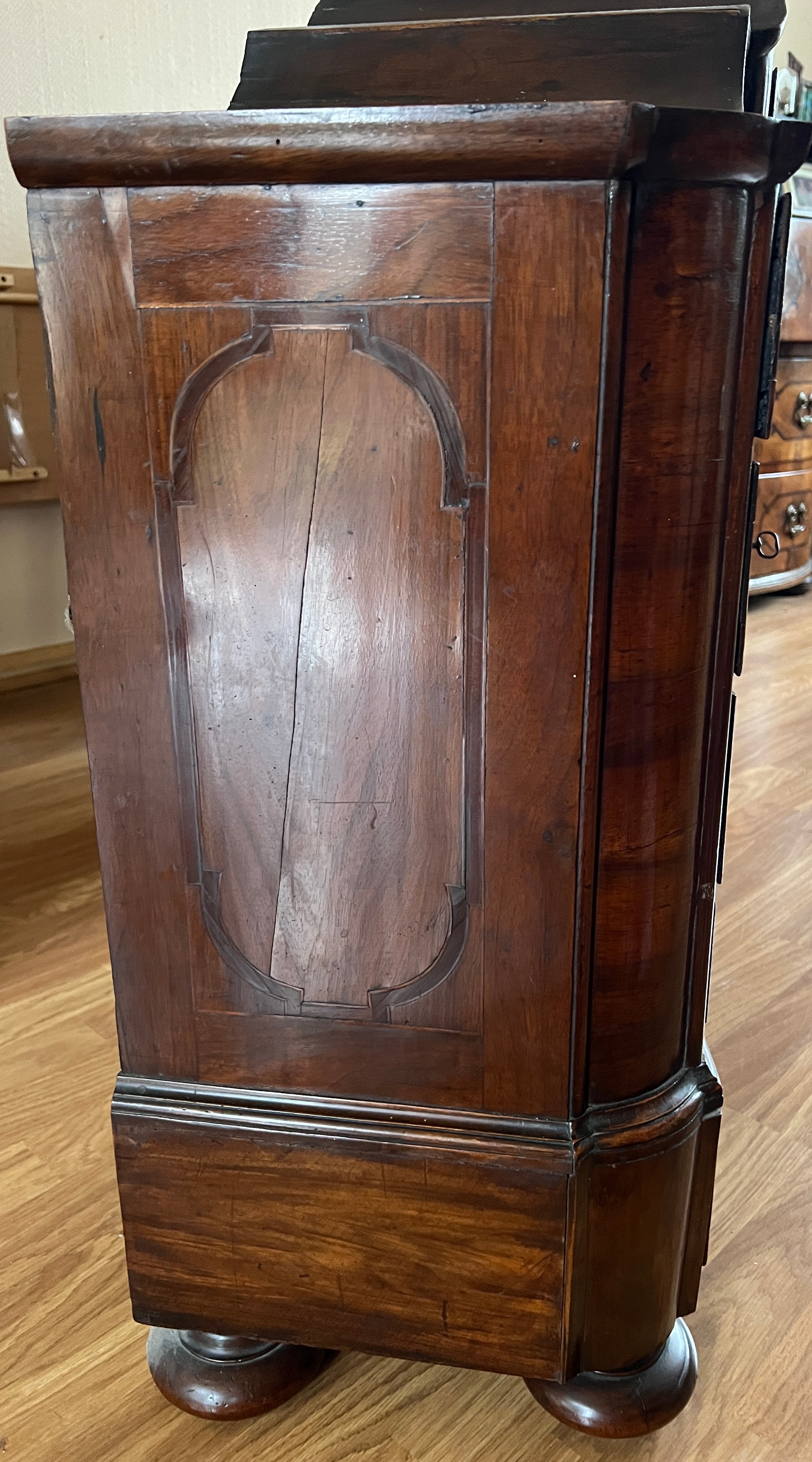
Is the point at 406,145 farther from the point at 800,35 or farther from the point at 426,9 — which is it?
the point at 800,35

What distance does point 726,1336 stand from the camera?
36.8 inches

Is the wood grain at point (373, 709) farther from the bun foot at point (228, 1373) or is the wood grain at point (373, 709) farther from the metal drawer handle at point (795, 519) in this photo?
the metal drawer handle at point (795, 519)

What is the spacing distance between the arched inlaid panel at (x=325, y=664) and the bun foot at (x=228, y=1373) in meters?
0.31

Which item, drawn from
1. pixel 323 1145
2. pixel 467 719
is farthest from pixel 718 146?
pixel 323 1145

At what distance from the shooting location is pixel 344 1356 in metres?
0.92

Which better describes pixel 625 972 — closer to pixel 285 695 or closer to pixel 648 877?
pixel 648 877

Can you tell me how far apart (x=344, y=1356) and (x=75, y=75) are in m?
2.34

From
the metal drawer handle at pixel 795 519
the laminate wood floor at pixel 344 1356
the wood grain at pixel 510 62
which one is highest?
the wood grain at pixel 510 62

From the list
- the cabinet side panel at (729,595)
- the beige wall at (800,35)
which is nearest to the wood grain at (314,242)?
the cabinet side panel at (729,595)

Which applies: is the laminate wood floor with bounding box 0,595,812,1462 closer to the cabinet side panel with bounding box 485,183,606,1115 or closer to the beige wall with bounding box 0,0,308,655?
the cabinet side panel with bounding box 485,183,606,1115

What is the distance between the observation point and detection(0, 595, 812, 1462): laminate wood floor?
33.1 inches

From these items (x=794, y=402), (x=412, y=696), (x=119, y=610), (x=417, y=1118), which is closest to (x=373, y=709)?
(x=412, y=696)

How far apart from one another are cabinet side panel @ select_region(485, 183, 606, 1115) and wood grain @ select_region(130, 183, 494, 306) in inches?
0.8

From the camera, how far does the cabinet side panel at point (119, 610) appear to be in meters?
0.64
